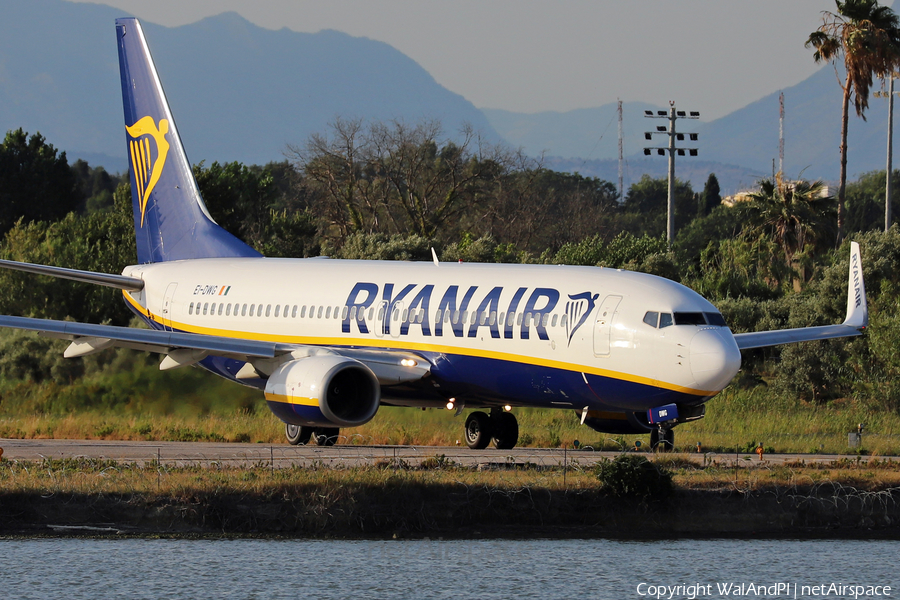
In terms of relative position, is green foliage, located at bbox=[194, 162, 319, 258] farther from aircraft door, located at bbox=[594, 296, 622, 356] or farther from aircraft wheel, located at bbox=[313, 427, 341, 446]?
aircraft door, located at bbox=[594, 296, 622, 356]

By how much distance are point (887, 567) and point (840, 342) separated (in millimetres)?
23308

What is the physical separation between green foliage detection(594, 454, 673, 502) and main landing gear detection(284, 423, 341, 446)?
29.8 ft

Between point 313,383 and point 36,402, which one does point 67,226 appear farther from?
point 313,383

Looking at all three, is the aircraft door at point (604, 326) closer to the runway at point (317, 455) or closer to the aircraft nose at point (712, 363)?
the aircraft nose at point (712, 363)

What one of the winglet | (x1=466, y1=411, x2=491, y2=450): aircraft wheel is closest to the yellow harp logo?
(x1=466, y1=411, x2=491, y2=450): aircraft wheel

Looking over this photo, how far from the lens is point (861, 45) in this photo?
186 ft

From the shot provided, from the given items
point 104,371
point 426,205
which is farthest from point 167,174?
point 426,205

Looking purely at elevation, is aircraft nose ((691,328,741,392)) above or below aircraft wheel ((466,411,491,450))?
above

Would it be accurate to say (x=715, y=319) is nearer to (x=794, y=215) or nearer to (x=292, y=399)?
(x=292, y=399)

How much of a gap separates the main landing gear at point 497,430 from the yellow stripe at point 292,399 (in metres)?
5.83

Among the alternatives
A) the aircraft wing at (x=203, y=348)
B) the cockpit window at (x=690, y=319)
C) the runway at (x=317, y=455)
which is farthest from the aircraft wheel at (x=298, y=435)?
the cockpit window at (x=690, y=319)

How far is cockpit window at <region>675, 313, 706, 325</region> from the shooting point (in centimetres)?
2400

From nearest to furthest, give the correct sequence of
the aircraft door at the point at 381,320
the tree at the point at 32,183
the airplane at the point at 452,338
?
the airplane at the point at 452,338 → the aircraft door at the point at 381,320 → the tree at the point at 32,183

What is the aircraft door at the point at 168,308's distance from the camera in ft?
114
